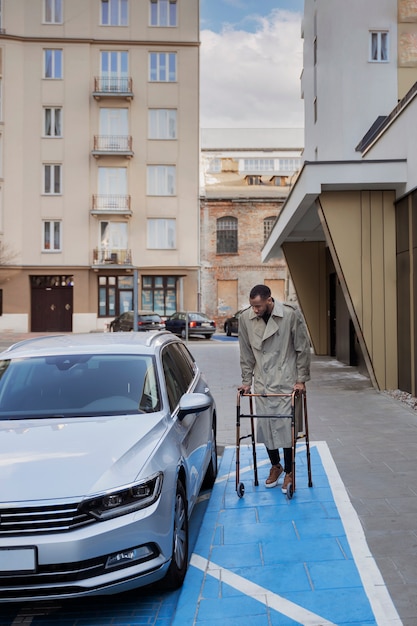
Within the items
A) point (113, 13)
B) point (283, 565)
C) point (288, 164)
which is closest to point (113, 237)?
point (113, 13)

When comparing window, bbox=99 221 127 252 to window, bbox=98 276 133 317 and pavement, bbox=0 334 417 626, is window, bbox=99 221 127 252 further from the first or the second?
pavement, bbox=0 334 417 626

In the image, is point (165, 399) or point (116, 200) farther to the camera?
point (116, 200)

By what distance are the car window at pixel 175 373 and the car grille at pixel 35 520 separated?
1424 mm

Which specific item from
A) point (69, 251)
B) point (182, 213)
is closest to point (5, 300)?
point (69, 251)

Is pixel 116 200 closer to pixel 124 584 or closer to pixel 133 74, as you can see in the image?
pixel 133 74

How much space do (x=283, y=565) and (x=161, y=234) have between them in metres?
33.3

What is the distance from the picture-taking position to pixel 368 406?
400 inches

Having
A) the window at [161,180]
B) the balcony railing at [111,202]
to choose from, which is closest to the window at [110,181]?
the balcony railing at [111,202]

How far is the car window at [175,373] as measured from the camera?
15.3 feet

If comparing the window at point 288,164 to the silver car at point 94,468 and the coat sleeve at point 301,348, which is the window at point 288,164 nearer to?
the coat sleeve at point 301,348

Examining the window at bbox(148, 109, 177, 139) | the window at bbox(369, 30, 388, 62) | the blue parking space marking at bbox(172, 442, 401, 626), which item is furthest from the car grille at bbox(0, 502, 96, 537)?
the window at bbox(148, 109, 177, 139)

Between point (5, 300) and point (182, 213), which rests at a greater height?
point (182, 213)

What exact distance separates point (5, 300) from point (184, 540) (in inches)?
1341

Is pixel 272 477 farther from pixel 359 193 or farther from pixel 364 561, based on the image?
pixel 359 193
